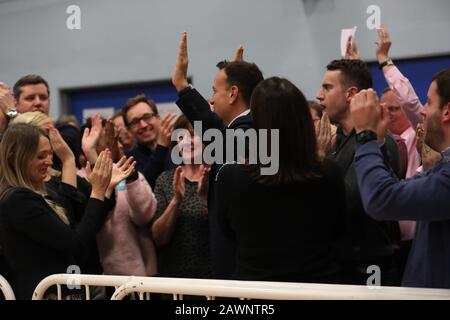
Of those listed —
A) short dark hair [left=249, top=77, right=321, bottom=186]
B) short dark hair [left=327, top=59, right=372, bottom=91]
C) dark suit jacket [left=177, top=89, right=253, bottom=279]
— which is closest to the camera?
short dark hair [left=249, top=77, right=321, bottom=186]

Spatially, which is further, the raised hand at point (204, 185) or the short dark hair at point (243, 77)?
the raised hand at point (204, 185)

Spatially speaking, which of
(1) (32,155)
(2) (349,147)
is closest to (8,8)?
(1) (32,155)

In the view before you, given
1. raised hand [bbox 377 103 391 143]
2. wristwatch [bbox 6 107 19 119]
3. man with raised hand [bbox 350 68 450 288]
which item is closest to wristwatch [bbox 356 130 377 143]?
man with raised hand [bbox 350 68 450 288]

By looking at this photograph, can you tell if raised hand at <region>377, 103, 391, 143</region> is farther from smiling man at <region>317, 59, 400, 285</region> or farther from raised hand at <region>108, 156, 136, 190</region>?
raised hand at <region>108, 156, 136, 190</region>

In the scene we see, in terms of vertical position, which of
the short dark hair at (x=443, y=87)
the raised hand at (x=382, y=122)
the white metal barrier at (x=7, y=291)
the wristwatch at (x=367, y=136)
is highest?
the short dark hair at (x=443, y=87)

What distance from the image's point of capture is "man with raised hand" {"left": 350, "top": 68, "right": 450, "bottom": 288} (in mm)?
1436

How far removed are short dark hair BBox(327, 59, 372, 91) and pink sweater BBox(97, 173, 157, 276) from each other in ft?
3.16

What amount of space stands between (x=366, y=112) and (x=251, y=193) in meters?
0.40

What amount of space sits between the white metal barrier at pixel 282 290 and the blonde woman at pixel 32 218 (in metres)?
0.48

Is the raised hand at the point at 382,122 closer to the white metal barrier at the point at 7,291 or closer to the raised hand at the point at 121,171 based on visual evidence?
the raised hand at the point at 121,171

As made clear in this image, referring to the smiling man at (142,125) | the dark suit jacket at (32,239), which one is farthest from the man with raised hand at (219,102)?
the smiling man at (142,125)

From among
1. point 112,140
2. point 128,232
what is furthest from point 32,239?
point 112,140

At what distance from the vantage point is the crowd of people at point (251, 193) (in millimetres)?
1563

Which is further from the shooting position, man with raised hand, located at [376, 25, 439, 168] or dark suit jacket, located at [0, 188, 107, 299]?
man with raised hand, located at [376, 25, 439, 168]
